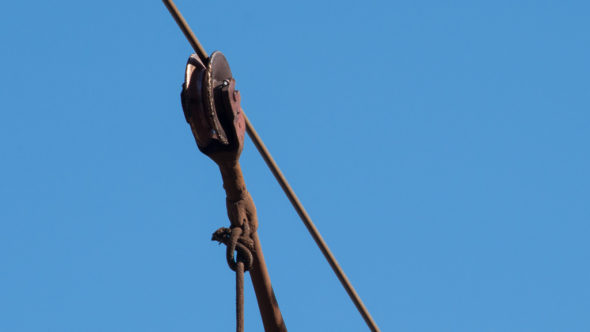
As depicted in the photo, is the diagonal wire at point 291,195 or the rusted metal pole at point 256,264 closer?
the diagonal wire at point 291,195

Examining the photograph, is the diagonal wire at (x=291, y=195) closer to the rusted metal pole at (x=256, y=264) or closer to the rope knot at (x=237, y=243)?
the rusted metal pole at (x=256, y=264)

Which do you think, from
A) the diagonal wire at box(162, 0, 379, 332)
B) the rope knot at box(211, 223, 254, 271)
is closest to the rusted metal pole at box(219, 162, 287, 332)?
the rope knot at box(211, 223, 254, 271)

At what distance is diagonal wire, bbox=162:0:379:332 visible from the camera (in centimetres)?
672

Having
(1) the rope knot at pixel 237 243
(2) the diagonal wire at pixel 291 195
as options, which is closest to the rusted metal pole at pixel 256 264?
(1) the rope knot at pixel 237 243

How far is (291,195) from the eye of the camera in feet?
25.4

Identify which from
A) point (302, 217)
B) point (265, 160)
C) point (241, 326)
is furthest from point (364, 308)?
point (241, 326)

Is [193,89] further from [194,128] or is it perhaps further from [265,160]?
[265,160]

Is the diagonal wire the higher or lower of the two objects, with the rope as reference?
higher

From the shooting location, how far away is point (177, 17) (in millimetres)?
6746

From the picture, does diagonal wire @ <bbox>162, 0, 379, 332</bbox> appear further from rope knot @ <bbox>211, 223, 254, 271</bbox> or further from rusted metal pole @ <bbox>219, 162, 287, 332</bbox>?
rope knot @ <bbox>211, 223, 254, 271</bbox>

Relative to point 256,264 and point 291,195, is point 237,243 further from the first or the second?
point 291,195

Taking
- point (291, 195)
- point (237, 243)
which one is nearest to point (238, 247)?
point (237, 243)

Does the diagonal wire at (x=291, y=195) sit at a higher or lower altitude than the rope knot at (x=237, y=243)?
higher

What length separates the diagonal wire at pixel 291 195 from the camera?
22.1ft
